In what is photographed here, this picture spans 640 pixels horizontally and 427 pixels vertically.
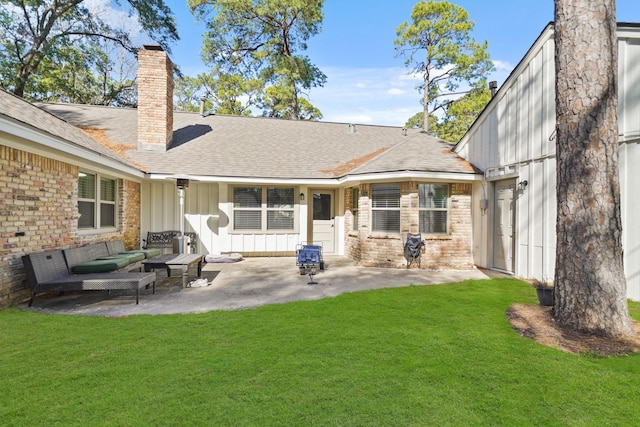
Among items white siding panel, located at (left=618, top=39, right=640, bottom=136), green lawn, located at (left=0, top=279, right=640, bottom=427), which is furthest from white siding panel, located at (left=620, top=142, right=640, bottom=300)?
green lawn, located at (left=0, top=279, right=640, bottom=427)

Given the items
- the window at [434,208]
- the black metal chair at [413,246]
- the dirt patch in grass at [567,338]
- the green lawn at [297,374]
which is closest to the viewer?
the green lawn at [297,374]

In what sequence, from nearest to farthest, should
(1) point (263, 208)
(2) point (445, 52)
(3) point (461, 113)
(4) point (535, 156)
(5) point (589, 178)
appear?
(5) point (589, 178)
(4) point (535, 156)
(1) point (263, 208)
(2) point (445, 52)
(3) point (461, 113)

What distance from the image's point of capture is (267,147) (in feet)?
37.3

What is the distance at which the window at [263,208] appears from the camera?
994 centimetres

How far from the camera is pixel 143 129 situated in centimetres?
998

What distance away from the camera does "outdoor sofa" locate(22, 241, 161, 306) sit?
471 cm

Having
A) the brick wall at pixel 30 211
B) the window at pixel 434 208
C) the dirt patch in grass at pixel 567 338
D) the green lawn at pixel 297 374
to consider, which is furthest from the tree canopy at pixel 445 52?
the brick wall at pixel 30 211

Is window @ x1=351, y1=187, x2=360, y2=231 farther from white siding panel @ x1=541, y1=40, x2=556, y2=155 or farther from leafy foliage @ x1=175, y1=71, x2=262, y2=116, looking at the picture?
leafy foliage @ x1=175, y1=71, x2=262, y2=116

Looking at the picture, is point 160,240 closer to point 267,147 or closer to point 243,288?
point 243,288

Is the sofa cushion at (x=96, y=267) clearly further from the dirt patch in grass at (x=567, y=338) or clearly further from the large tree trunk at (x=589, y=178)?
the large tree trunk at (x=589, y=178)

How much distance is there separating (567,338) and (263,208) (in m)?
8.18

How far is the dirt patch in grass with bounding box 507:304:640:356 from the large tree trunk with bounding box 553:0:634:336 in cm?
13

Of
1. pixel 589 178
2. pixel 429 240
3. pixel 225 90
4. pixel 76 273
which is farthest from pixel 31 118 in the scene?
pixel 225 90

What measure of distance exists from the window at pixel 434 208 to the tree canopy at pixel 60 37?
18.0m
